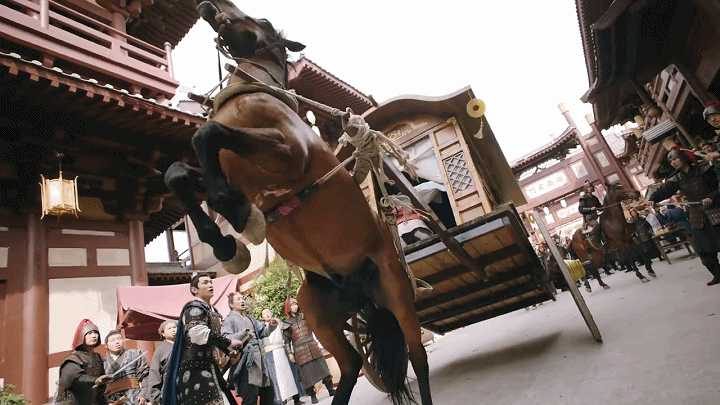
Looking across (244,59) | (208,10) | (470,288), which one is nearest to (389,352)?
(470,288)

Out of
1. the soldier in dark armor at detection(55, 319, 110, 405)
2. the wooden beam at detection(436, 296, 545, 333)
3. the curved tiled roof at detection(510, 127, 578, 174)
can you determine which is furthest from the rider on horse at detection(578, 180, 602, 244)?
the curved tiled roof at detection(510, 127, 578, 174)

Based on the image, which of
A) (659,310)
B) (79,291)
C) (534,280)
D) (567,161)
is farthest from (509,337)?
(567,161)

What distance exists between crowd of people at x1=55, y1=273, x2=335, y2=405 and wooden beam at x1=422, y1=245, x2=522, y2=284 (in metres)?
2.18

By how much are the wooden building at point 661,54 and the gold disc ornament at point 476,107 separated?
2.71 m

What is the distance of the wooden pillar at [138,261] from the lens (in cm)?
710

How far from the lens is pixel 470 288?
15.6 feet

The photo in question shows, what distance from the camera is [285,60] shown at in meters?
2.79

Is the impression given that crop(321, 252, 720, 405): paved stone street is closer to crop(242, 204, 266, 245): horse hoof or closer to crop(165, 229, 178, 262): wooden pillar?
crop(242, 204, 266, 245): horse hoof

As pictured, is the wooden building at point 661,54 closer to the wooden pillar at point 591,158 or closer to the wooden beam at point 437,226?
the wooden beam at point 437,226

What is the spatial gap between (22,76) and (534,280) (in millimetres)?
7049

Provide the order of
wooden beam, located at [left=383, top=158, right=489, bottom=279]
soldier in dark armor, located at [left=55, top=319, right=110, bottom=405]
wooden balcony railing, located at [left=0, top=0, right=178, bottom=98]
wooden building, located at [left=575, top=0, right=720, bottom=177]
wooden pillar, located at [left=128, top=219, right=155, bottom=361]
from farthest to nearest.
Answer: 1. wooden pillar, located at [left=128, top=219, right=155, bottom=361]
2. wooden balcony railing, located at [left=0, top=0, right=178, bottom=98]
3. wooden building, located at [left=575, top=0, right=720, bottom=177]
4. soldier in dark armor, located at [left=55, top=319, right=110, bottom=405]
5. wooden beam, located at [left=383, top=158, right=489, bottom=279]

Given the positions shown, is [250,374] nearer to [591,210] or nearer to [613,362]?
[613,362]

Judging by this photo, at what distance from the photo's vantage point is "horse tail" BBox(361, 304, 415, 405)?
9.96 feet

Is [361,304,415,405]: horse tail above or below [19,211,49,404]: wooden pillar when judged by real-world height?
below
